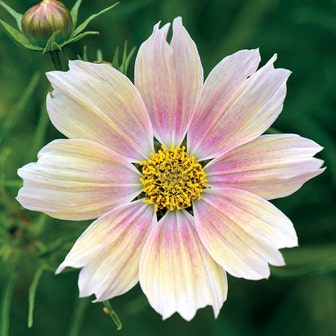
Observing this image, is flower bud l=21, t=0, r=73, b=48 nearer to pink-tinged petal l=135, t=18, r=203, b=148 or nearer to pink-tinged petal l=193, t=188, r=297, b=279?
pink-tinged petal l=135, t=18, r=203, b=148

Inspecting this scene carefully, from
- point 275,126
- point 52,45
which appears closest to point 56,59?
point 52,45

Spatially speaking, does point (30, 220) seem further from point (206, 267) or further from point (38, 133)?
point (206, 267)

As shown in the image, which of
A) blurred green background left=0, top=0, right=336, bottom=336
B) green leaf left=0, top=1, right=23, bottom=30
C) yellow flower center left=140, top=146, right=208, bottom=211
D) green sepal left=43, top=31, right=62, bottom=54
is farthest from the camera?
blurred green background left=0, top=0, right=336, bottom=336

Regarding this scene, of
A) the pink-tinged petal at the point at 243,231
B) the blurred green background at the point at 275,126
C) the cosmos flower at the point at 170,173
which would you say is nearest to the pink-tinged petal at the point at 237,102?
the cosmos flower at the point at 170,173

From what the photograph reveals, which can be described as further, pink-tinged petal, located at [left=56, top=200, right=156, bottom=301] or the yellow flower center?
the yellow flower center

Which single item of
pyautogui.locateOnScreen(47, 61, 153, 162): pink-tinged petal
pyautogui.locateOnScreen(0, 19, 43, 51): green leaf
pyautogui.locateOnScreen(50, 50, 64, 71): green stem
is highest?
pyautogui.locateOnScreen(0, 19, 43, 51): green leaf

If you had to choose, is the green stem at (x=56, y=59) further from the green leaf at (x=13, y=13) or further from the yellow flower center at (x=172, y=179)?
the yellow flower center at (x=172, y=179)

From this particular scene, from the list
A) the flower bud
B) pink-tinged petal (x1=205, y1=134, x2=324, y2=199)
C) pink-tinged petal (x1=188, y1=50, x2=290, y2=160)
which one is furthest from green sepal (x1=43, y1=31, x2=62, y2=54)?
pink-tinged petal (x1=205, y1=134, x2=324, y2=199)
